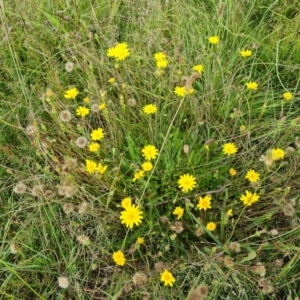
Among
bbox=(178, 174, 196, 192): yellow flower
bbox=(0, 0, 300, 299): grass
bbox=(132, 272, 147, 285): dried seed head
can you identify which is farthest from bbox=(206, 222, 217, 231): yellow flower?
bbox=(132, 272, 147, 285): dried seed head

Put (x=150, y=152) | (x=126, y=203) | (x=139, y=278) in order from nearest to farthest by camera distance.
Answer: (x=139, y=278), (x=126, y=203), (x=150, y=152)

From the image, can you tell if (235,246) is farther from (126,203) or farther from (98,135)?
(98,135)

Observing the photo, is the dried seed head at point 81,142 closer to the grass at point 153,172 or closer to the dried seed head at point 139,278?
the grass at point 153,172

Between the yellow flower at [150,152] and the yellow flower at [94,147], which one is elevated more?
the yellow flower at [94,147]

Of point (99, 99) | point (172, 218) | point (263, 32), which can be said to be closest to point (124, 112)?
point (99, 99)

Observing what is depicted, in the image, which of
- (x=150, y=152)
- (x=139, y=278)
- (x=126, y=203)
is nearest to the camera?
(x=139, y=278)

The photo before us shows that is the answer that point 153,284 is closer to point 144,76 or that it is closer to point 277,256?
point 277,256

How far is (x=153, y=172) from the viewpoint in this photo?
1.43 m

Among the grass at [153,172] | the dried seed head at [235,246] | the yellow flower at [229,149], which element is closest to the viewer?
the dried seed head at [235,246]

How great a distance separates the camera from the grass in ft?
4.29

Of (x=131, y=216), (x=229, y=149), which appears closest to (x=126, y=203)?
(x=131, y=216)

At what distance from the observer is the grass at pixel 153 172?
4.29 feet

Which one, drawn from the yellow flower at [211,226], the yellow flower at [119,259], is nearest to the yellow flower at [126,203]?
the yellow flower at [119,259]

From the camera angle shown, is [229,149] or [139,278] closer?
[139,278]
